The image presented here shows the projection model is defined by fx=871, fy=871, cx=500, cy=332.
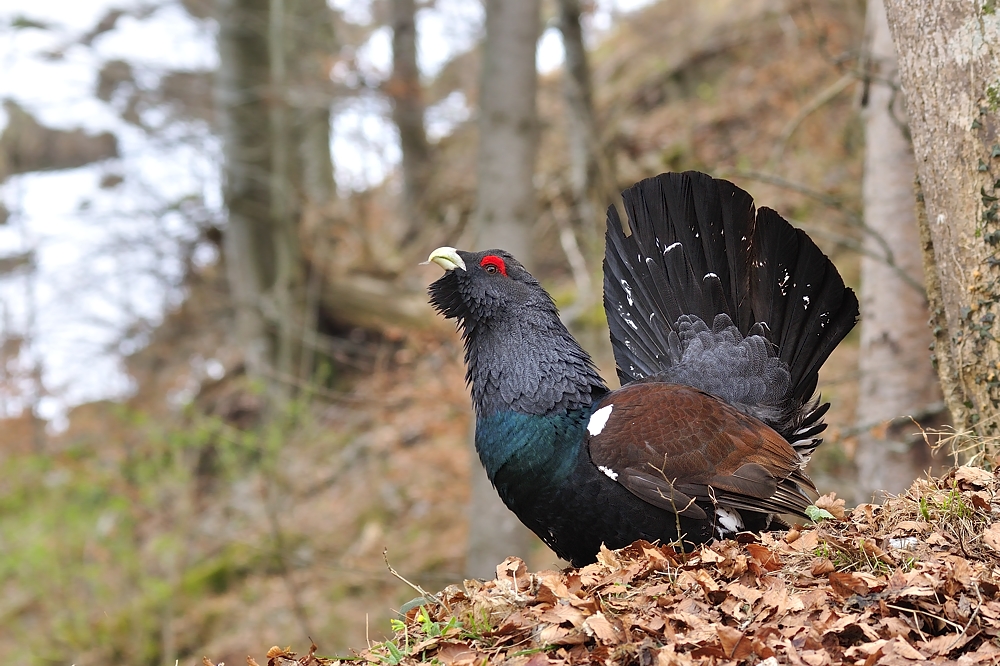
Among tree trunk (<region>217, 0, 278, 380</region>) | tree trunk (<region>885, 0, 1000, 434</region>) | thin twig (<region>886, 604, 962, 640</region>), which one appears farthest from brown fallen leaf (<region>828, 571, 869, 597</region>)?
tree trunk (<region>217, 0, 278, 380</region>)

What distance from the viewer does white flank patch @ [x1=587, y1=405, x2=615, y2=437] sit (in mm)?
4008

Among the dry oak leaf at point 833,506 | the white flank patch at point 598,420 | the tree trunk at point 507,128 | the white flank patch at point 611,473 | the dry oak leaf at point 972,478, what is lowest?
the dry oak leaf at point 833,506

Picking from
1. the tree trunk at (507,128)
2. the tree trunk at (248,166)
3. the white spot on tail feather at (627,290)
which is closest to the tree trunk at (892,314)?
the white spot on tail feather at (627,290)

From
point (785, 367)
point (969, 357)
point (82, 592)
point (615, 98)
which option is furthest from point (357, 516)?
point (615, 98)

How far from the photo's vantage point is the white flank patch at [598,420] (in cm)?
401

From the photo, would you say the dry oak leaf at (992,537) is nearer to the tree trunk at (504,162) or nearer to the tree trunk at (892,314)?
the tree trunk at (892,314)

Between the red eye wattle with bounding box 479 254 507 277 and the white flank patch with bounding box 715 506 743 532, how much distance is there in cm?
160

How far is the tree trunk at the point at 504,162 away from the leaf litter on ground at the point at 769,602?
13.2ft

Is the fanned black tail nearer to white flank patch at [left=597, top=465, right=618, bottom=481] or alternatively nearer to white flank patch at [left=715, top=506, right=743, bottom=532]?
white flank patch at [left=715, top=506, right=743, bottom=532]

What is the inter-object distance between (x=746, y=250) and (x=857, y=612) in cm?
218

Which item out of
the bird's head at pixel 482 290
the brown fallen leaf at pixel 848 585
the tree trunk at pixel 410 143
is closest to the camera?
the brown fallen leaf at pixel 848 585

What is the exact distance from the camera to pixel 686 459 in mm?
3951

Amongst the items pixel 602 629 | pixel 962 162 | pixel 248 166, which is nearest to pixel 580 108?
pixel 248 166

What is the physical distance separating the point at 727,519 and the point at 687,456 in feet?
1.21
